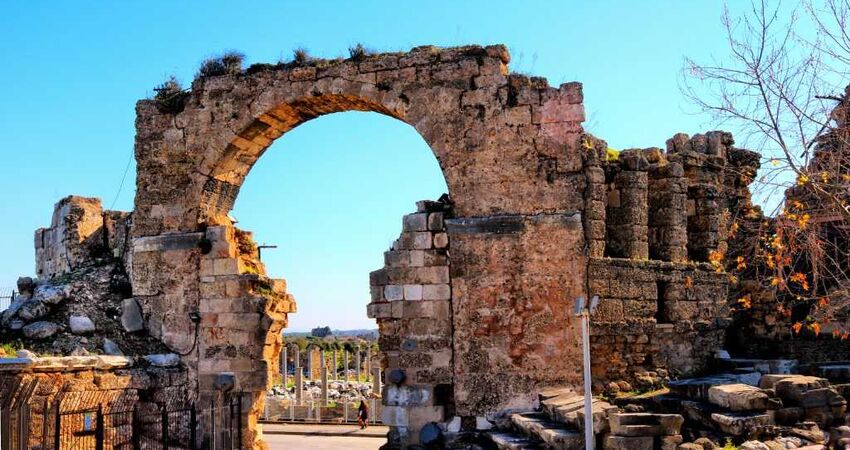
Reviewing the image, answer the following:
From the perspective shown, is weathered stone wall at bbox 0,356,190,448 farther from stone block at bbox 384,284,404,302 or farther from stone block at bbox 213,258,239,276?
stone block at bbox 384,284,404,302

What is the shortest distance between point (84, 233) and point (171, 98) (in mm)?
2940

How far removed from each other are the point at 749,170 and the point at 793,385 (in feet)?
13.7

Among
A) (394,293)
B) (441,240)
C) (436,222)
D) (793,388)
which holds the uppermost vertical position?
(436,222)

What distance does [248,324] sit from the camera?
11781mm

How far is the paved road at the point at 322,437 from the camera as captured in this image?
16.4m

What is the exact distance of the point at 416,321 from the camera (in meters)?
11.0

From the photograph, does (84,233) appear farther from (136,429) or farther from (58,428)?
(58,428)

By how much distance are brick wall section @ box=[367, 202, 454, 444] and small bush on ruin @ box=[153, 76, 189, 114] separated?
12.7 ft

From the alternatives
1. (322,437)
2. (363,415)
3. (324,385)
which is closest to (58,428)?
(322,437)

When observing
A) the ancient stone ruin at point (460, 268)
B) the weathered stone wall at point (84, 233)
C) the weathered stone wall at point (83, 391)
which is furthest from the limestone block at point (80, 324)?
the weathered stone wall at point (84, 233)

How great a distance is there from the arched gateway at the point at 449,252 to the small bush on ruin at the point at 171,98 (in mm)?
392

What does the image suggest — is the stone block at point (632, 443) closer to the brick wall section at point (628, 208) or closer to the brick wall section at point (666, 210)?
the brick wall section at point (628, 208)

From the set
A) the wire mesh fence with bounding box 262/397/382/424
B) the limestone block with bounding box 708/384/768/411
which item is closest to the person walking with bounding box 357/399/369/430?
the wire mesh fence with bounding box 262/397/382/424

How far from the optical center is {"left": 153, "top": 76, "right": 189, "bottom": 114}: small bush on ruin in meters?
12.6
